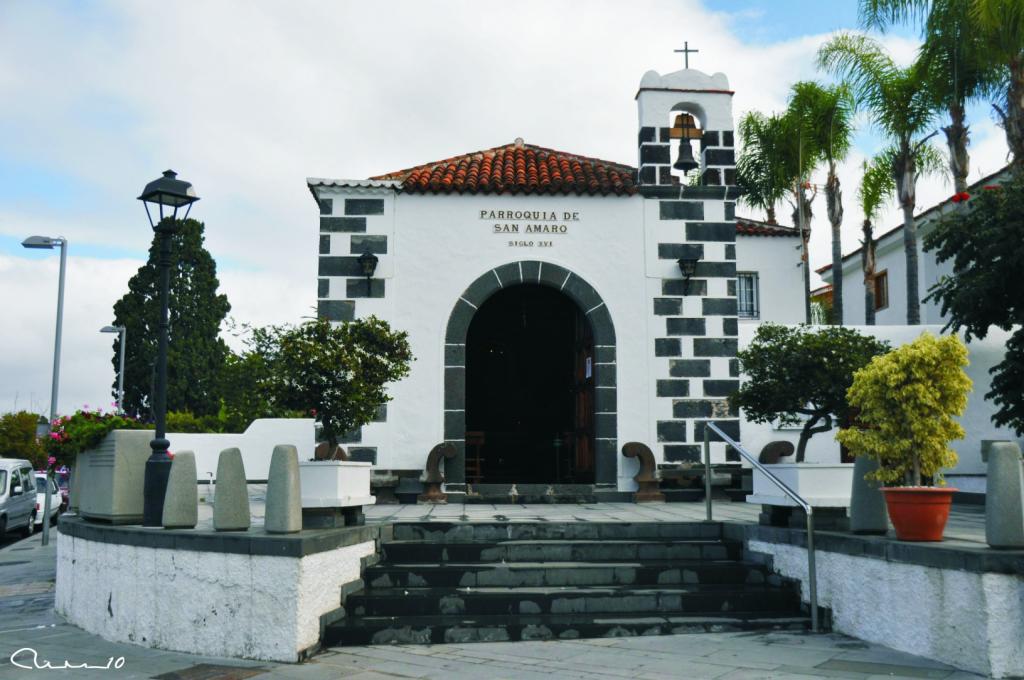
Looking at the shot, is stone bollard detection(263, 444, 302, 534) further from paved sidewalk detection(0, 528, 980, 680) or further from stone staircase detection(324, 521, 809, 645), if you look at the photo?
paved sidewalk detection(0, 528, 980, 680)

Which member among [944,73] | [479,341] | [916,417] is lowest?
[916,417]

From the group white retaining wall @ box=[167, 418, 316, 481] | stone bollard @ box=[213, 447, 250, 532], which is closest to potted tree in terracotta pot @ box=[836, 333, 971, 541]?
stone bollard @ box=[213, 447, 250, 532]

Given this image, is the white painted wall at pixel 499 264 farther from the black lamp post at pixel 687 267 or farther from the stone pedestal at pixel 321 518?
the stone pedestal at pixel 321 518

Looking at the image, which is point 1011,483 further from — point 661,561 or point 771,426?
point 771,426

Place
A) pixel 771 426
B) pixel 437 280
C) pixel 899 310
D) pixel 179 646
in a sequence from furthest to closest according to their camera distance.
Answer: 1. pixel 899 310
2. pixel 771 426
3. pixel 437 280
4. pixel 179 646

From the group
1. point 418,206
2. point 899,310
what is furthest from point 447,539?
point 899,310

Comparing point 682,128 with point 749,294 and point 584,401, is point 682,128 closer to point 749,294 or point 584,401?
point 584,401

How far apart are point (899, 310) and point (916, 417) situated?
1815 centimetres

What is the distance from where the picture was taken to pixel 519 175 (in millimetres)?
13078

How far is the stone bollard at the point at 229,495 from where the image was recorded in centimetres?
702

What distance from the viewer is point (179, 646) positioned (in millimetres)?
6754

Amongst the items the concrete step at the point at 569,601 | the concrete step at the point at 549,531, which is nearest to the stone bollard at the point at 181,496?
the concrete step at the point at 569,601

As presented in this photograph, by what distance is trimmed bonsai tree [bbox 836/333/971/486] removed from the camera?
6.36 meters

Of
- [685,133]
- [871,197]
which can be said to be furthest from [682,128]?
[871,197]
